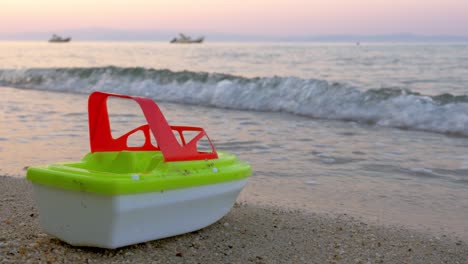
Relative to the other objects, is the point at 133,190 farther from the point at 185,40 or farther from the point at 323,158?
the point at 185,40

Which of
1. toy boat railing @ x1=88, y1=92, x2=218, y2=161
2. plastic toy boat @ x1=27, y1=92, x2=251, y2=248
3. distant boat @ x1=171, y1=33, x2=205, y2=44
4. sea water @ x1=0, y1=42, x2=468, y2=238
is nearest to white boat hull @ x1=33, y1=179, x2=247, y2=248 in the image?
plastic toy boat @ x1=27, y1=92, x2=251, y2=248

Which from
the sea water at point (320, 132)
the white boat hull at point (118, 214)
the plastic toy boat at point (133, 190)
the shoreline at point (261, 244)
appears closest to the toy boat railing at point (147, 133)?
the plastic toy boat at point (133, 190)

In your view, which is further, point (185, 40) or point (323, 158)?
point (185, 40)

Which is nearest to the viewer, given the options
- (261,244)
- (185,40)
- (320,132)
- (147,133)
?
(261,244)

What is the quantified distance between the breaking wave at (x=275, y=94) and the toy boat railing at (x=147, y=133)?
19.8ft

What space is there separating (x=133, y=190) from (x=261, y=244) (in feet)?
3.20

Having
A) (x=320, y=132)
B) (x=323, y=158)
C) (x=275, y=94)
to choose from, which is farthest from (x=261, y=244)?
(x=275, y=94)

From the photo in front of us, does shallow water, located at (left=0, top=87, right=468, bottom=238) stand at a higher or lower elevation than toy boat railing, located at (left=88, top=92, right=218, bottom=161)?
lower

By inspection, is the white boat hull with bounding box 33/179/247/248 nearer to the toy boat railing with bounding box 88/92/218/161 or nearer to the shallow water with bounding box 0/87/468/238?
the toy boat railing with bounding box 88/92/218/161

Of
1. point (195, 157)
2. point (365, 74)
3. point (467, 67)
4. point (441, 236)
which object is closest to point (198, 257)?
point (195, 157)

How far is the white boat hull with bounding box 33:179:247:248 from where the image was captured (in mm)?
3039

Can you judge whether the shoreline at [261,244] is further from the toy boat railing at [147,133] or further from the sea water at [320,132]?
the toy boat railing at [147,133]

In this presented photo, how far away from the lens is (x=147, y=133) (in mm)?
4008

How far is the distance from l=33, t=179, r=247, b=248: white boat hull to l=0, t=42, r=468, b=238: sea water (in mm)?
1339
